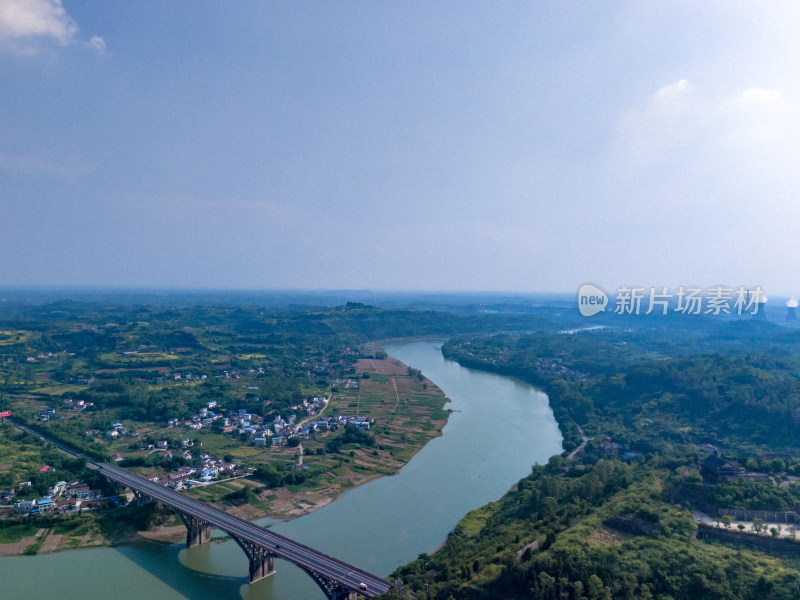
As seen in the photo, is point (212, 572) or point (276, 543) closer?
point (276, 543)

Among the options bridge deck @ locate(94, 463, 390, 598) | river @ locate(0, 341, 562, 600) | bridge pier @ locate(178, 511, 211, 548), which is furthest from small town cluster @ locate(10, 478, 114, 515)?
bridge pier @ locate(178, 511, 211, 548)

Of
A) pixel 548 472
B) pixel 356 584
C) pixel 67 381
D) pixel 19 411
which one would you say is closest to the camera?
pixel 356 584

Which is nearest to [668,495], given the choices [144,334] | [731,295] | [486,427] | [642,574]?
[642,574]

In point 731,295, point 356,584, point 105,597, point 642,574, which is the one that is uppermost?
point 731,295

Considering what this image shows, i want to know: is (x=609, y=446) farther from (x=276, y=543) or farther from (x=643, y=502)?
(x=276, y=543)

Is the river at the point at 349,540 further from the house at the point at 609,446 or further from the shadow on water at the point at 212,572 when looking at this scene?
the house at the point at 609,446

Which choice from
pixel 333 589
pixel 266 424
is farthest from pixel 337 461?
pixel 333 589

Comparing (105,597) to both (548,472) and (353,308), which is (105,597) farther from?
(353,308)
